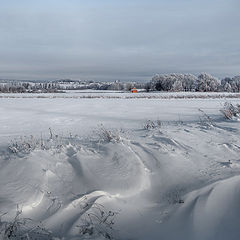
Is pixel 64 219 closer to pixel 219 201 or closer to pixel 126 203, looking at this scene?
pixel 126 203

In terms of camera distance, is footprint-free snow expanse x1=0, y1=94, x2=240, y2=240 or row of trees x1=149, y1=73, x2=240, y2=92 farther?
row of trees x1=149, y1=73, x2=240, y2=92

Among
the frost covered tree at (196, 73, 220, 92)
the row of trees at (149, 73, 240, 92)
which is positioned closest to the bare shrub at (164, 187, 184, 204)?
the row of trees at (149, 73, 240, 92)

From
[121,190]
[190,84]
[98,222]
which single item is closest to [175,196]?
[121,190]

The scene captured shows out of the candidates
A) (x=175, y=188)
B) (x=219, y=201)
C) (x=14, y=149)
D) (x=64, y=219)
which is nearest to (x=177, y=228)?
(x=219, y=201)

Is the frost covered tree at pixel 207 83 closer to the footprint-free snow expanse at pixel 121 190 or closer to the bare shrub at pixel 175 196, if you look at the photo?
the footprint-free snow expanse at pixel 121 190

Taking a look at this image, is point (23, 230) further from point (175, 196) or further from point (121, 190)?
point (175, 196)

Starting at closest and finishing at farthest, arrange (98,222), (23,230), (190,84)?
(23,230) → (98,222) → (190,84)

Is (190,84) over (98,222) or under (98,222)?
over

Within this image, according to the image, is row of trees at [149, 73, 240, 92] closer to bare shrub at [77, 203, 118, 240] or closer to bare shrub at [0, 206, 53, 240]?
bare shrub at [77, 203, 118, 240]

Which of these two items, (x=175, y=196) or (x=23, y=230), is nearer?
(x=23, y=230)

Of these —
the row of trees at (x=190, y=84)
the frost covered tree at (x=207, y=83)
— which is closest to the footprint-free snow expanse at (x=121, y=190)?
the row of trees at (x=190, y=84)

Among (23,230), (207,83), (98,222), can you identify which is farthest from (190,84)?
(23,230)

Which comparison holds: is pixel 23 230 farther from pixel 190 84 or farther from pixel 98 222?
pixel 190 84

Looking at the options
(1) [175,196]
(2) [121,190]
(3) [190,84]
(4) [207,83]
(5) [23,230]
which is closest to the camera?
(5) [23,230]
